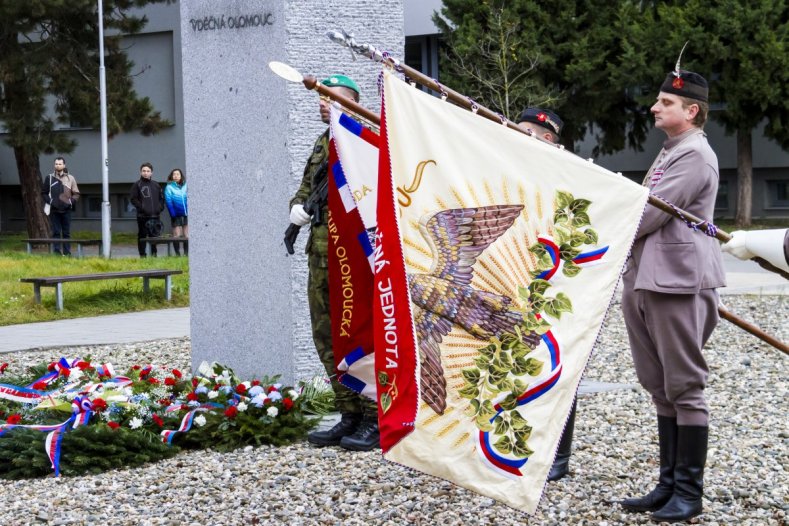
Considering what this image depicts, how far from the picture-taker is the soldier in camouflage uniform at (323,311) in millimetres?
6238

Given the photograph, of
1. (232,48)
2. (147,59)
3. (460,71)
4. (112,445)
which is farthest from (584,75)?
(112,445)

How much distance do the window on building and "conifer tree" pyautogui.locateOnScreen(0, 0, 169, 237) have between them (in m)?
16.6

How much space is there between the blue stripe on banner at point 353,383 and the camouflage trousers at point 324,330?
118 mm

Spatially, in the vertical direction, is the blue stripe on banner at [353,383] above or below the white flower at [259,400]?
above

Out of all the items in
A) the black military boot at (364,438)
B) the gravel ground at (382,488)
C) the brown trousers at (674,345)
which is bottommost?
the gravel ground at (382,488)

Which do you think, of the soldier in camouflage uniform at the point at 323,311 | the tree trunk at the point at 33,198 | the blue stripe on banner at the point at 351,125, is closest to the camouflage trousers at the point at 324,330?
the soldier in camouflage uniform at the point at 323,311

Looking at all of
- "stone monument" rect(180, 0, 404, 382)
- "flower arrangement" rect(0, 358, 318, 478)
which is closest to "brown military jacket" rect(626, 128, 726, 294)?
"flower arrangement" rect(0, 358, 318, 478)

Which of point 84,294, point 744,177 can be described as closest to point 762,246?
point 84,294

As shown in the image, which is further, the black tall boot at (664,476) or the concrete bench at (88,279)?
the concrete bench at (88,279)

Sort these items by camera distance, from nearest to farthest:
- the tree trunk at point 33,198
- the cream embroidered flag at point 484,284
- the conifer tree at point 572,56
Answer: the cream embroidered flag at point 484,284 < the conifer tree at point 572,56 < the tree trunk at point 33,198

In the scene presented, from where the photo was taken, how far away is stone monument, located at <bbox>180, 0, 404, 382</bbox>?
7133 millimetres

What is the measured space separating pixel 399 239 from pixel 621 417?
120 inches

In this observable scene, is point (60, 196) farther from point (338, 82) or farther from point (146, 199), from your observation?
point (338, 82)

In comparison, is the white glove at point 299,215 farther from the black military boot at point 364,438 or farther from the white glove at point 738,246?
the white glove at point 738,246
